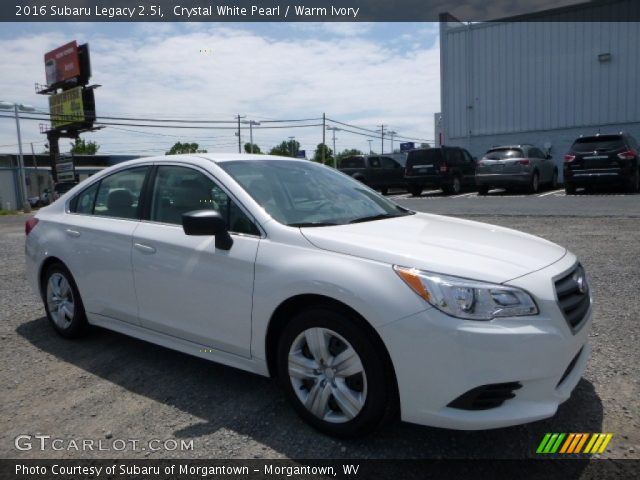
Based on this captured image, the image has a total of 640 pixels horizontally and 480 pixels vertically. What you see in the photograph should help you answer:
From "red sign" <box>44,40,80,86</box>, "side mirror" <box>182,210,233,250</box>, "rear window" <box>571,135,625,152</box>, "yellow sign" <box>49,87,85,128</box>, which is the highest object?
"red sign" <box>44,40,80,86</box>

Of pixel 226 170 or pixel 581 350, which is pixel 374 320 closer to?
pixel 581 350

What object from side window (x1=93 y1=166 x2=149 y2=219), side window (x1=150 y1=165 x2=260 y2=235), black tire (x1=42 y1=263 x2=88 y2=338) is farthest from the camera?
black tire (x1=42 y1=263 x2=88 y2=338)

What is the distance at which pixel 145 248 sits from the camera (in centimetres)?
370

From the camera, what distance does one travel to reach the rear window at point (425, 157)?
61.7ft

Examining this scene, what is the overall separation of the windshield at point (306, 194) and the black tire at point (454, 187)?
15.4 m

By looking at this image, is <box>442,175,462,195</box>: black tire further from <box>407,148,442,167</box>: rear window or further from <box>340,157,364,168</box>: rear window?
<box>340,157,364,168</box>: rear window

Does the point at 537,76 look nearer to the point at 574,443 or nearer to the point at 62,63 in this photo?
the point at 574,443

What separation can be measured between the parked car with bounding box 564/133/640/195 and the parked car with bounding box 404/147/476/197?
4.59m

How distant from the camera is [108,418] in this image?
3.19 m

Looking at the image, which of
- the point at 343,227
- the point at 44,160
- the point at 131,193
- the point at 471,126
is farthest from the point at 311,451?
the point at 44,160

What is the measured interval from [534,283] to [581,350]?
0.55m

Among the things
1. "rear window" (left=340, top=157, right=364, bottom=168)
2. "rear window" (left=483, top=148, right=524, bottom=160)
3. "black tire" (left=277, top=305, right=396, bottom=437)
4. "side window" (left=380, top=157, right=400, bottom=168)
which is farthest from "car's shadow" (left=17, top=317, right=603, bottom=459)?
"side window" (left=380, top=157, right=400, bottom=168)

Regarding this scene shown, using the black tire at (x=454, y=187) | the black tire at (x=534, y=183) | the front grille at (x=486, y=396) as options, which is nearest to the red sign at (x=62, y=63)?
the black tire at (x=454, y=187)

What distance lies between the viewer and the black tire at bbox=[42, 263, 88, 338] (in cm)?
440
